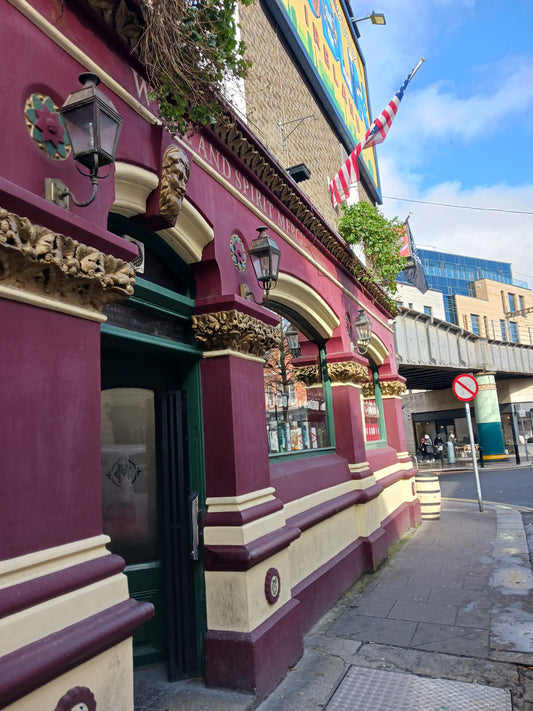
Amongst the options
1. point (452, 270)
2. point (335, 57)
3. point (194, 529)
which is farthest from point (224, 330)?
point (452, 270)

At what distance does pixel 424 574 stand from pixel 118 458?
4743mm

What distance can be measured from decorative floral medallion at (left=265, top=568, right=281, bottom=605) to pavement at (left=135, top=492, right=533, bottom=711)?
0.60 m

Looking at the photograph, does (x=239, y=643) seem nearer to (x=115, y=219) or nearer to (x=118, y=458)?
(x=118, y=458)

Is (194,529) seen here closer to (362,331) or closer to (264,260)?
(264,260)

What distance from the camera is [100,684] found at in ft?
8.18

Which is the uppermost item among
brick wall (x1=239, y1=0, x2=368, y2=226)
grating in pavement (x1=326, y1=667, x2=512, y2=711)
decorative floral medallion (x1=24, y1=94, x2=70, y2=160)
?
brick wall (x1=239, y1=0, x2=368, y2=226)

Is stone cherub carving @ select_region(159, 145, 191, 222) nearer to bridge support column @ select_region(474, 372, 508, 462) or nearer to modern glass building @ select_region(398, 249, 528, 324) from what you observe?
bridge support column @ select_region(474, 372, 508, 462)

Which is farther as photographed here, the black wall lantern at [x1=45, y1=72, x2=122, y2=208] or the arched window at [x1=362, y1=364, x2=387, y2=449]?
the arched window at [x1=362, y1=364, x2=387, y2=449]

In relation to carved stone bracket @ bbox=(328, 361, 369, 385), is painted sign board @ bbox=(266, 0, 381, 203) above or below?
above

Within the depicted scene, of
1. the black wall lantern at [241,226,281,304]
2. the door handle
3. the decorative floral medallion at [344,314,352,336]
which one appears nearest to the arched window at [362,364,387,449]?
the decorative floral medallion at [344,314,352,336]

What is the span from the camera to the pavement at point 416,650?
370 centimetres

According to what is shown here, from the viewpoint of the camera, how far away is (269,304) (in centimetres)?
655

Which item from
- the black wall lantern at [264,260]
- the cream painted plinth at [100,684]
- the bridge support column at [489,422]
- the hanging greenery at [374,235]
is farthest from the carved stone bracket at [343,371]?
the bridge support column at [489,422]

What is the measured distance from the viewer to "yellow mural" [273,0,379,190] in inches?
350
